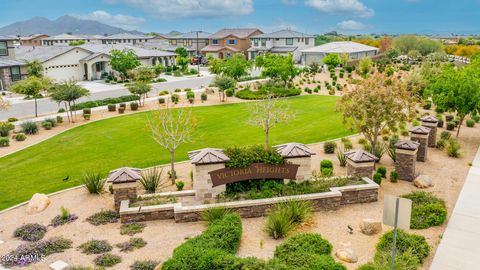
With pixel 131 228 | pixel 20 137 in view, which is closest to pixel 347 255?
pixel 131 228

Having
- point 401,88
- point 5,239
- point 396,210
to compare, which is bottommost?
point 5,239

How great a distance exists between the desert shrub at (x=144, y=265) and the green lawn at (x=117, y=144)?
8.09m

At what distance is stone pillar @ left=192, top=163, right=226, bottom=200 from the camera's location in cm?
1546

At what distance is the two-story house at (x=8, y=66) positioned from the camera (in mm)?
48219

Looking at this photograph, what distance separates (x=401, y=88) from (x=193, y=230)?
514 inches

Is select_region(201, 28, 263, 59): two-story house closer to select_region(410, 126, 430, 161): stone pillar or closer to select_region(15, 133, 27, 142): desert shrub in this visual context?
select_region(15, 133, 27, 142): desert shrub

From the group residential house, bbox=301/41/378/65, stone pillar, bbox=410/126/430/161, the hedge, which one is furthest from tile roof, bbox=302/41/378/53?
stone pillar, bbox=410/126/430/161

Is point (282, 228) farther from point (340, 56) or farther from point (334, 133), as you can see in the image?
point (340, 56)

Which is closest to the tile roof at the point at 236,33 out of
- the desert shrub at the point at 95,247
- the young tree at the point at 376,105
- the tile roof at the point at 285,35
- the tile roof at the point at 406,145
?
the tile roof at the point at 285,35

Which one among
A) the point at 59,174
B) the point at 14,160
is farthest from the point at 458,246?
the point at 14,160

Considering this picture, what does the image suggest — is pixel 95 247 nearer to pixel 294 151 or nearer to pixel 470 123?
pixel 294 151

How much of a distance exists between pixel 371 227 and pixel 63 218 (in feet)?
35.6

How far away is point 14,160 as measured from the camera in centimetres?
2291

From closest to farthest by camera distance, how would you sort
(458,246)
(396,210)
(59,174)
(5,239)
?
1. (396,210)
2. (458,246)
3. (5,239)
4. (59,174)
